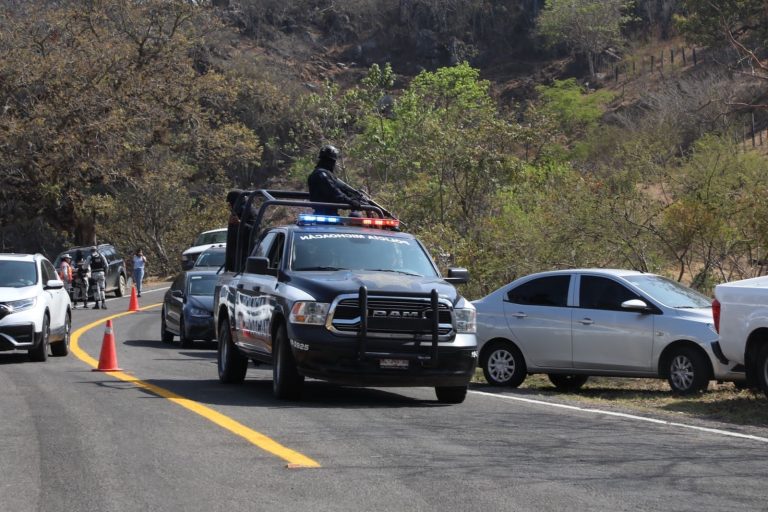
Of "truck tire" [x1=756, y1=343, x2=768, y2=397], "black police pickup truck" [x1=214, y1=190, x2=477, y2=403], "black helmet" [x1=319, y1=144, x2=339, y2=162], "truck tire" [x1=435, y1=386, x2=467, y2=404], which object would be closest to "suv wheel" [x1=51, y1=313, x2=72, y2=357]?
"black helmet" [x1=319, y1=144, x2=339, y2=162]

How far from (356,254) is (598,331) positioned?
3614 mm

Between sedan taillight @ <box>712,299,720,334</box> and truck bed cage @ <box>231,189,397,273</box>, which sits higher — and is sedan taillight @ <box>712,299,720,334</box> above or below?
below

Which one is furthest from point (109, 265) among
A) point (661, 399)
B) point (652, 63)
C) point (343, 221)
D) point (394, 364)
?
point (652, 63)

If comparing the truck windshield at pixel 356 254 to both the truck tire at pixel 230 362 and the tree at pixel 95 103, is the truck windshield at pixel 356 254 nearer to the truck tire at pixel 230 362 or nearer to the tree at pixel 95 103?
the truck tire at pixel 230 362

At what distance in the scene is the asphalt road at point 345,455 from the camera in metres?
7.43

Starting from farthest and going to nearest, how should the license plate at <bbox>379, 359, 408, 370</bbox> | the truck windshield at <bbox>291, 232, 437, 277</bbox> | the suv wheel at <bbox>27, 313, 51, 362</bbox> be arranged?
1. the suv wheel at <bbox>27, 313, 51, 362</bbox>
2. the truck windshield at <bbox>291, 232, 437, 277</bbox>
3. the license plate at <bbox>379, 359, 408, 370</bbox>

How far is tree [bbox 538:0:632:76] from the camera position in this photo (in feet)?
297

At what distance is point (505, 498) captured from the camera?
746cm

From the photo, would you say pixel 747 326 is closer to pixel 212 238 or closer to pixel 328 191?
pixel 328 191

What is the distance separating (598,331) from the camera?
15305 millimetres

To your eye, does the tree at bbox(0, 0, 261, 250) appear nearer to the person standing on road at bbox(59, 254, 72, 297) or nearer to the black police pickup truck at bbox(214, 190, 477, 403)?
the person standing on road at bbox(59, 254, 72, 297)

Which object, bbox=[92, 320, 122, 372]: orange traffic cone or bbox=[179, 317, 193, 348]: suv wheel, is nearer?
bbox=[92, 320, 122, 372]: orange traffic cone

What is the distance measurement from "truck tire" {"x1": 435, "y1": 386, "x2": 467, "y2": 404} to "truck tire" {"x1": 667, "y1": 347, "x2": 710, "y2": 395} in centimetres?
306

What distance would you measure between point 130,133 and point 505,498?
137 ft
